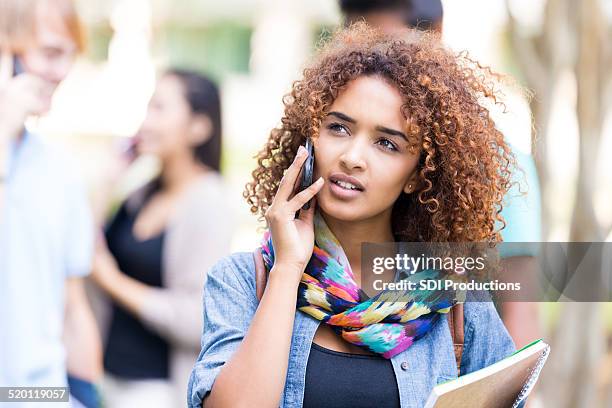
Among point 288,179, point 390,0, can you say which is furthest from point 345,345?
point 390,0

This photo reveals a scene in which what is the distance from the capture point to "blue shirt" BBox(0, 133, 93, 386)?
2975 millimetres

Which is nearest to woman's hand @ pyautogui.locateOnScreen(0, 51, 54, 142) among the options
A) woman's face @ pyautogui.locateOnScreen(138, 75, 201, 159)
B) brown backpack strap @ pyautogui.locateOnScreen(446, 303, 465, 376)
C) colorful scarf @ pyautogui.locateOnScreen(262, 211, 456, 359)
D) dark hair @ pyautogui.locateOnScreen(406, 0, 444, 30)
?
woman's face @ pyautogui.locateOnScreen(138, 75, 201, 159)

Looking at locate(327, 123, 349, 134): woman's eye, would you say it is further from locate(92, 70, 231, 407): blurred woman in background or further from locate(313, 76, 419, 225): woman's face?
locate(92, 70, 231, 407): blurred woman in background

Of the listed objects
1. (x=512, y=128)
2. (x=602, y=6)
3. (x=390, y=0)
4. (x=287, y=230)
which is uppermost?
(x=602, y=6)

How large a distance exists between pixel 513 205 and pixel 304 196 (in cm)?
76

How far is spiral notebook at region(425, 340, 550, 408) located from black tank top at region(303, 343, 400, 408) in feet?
0.52

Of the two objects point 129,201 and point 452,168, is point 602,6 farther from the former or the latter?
point 452,168

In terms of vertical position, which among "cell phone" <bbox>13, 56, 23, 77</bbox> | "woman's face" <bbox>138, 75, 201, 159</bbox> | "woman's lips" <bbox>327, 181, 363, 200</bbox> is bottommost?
"woman's lips" <bbox>327, 181, 363, 200</bbox>

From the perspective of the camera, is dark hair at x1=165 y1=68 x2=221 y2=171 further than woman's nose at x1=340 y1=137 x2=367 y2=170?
Yes

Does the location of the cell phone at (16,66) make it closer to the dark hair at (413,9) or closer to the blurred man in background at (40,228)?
the blurred man in background at (40,228)

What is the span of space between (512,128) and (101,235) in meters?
1.46

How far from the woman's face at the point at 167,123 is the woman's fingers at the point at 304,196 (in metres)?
1.69

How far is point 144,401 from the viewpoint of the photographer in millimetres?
3242

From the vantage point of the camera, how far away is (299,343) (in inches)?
61.3
